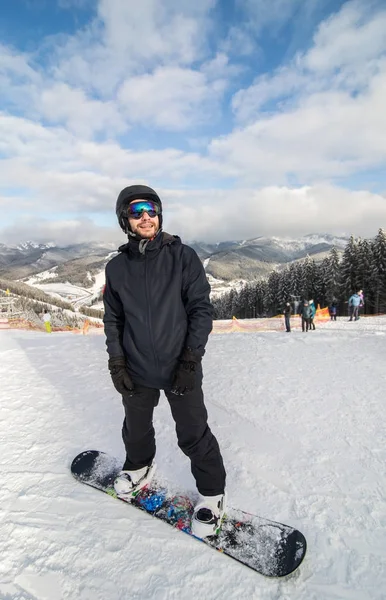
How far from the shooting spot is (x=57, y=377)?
20.9 feet

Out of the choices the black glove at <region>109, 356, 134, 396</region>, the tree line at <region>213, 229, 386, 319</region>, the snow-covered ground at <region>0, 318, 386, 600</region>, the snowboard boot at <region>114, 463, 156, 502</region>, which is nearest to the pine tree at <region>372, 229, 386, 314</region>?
the tree line at <region>213, 229, 386, 319</region>

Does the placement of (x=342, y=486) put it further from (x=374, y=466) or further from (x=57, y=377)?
(x=57, y=377)

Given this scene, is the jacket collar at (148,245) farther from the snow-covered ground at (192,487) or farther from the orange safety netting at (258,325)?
the orange safety netting at (258,325)

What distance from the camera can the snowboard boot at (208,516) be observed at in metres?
2.44

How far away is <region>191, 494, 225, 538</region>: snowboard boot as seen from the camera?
2437 mm

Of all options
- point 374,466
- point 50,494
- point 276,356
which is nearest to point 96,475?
point 50,494

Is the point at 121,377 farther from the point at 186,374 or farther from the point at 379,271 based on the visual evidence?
the point at 379,271

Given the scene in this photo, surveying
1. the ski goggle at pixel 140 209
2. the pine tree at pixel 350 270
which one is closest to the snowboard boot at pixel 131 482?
the ski goggle at pixel 140 209

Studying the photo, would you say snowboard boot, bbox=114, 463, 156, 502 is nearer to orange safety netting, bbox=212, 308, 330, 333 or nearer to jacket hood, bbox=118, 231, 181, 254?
jacket hood, bbox=118, 231, 181, 254

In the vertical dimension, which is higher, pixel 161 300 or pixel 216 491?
pixel 161 300

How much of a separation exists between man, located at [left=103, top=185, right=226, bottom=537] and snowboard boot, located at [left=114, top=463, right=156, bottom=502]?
2.07 ft

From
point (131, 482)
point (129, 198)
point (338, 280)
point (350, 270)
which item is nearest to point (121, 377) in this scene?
point (131, 482)

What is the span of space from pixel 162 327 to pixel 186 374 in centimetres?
42

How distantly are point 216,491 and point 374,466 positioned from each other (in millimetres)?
2013
